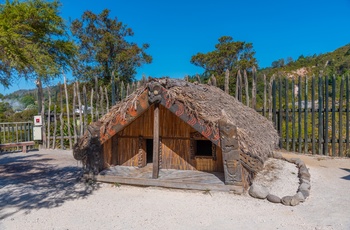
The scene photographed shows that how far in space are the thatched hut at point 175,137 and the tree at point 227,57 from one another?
10.8 metres

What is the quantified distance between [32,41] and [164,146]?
3279 millimetres

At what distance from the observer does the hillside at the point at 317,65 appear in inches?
927

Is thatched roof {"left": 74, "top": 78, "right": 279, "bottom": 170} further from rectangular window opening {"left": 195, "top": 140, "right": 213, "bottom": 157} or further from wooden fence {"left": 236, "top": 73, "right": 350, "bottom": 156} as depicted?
wooden fence {"left": 236, "top": 73, "right": 350, "bottom": 156}

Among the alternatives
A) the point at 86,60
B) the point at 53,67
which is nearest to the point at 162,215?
the point at 53,67

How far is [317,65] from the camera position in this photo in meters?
26.5

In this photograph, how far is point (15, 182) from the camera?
5.80 m

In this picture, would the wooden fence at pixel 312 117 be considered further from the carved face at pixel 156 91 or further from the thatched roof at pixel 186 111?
the carved face at pixel 156 91

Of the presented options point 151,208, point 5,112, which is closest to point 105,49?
point 151,208

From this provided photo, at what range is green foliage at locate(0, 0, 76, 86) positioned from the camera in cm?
412

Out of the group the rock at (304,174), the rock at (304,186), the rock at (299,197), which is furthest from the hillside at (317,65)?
the rock at (299,197)

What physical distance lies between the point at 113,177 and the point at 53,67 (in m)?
2.30

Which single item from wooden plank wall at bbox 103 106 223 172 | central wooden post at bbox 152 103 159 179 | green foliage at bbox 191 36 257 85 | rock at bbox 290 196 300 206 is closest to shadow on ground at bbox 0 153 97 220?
wooden plank wall at bbox 103 106 223 172

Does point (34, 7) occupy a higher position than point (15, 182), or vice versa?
point (34, 7)

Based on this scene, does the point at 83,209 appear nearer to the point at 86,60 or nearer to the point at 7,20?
the point at 7,20
